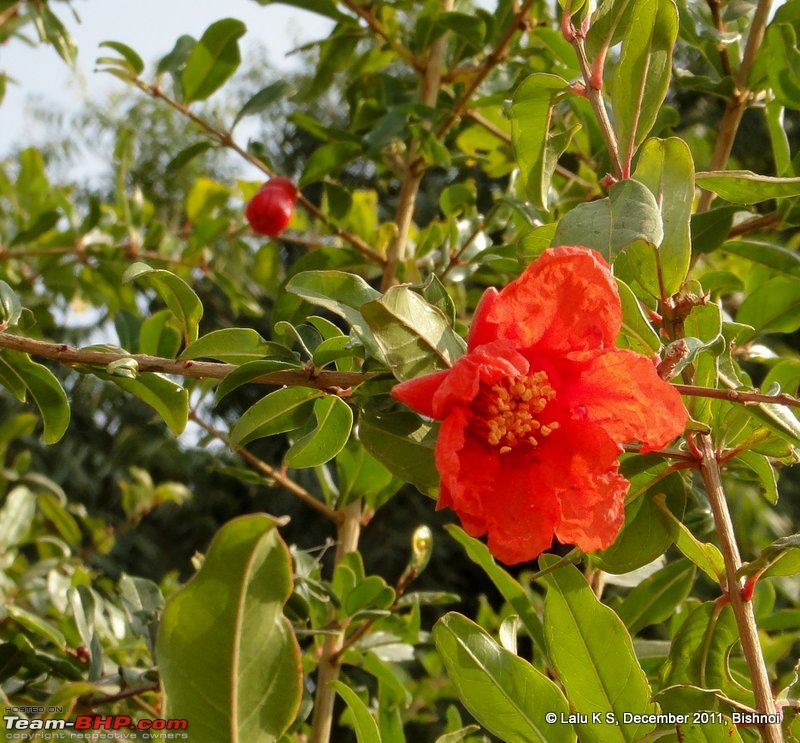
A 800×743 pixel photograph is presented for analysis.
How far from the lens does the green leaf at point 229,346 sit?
711 mm

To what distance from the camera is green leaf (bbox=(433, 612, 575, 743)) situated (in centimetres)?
67

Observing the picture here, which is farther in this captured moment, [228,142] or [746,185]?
[228,142]

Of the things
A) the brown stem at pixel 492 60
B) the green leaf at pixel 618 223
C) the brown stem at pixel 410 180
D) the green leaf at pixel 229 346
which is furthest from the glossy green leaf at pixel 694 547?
the brown stem at pixel 492 60

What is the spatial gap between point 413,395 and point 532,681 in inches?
10.2

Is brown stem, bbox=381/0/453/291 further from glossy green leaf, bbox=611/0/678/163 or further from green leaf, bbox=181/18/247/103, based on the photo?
glossy green leaf, bbox=611/0/678/163

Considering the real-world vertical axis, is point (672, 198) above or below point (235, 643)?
above

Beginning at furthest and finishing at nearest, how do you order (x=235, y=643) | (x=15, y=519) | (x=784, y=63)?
(x=15, y=519) < (x=784, y=63) < (x=235, y=643)

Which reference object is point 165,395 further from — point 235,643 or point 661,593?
point 661,593

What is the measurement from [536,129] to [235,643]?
1.81ft

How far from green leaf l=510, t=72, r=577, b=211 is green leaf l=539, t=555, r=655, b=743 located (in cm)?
35

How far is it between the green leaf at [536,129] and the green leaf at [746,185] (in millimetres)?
153

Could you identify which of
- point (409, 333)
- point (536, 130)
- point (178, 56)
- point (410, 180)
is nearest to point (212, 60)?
point (178, 56)

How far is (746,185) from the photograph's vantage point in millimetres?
705

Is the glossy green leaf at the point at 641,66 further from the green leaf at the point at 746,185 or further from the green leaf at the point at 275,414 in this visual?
the green leaf at the point at 275,414
